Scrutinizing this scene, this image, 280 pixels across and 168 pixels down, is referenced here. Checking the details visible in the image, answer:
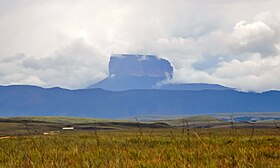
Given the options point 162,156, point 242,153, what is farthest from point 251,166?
point 162,156

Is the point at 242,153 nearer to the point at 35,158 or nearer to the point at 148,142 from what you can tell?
the point at 35,158

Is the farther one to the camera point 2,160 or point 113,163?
point 2,160

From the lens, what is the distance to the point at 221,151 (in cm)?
1189

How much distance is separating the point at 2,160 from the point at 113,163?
12.3 ft

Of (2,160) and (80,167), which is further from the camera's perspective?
(2,160)

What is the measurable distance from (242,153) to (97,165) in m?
3.49

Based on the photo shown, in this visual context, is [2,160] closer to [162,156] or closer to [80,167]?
[80,167]

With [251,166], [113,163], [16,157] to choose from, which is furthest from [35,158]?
[251,166]

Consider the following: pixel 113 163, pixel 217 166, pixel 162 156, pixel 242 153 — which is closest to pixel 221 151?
pixel 242 153

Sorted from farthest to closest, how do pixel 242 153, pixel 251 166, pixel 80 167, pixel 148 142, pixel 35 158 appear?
pixel 148 142, pixel 35 158, pixel 242 153, pixel 80 167, pixel 251 166

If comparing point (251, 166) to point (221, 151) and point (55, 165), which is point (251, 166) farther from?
point (55, 165)

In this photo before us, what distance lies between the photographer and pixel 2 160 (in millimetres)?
12445

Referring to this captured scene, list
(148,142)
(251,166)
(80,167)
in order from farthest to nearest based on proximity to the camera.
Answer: (148,142) < (80,167) < (251,166)

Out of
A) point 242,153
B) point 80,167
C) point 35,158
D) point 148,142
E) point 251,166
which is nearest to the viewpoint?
point 251,166
